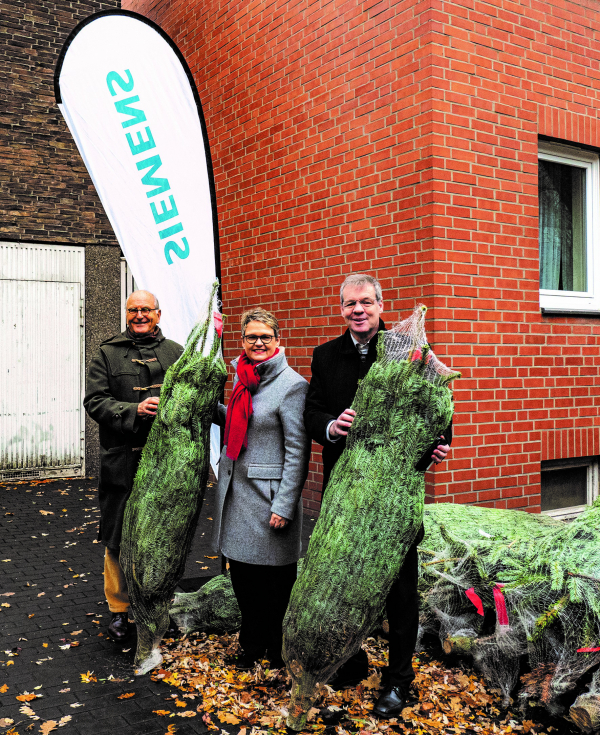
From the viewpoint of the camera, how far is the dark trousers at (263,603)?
12.3 ft

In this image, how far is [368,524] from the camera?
2900mm

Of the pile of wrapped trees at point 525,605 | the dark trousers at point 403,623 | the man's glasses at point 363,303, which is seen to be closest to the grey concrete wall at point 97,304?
the pile of wrapped trees at point 525,605

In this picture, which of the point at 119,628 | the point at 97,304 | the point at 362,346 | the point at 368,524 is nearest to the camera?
the point at 368,524

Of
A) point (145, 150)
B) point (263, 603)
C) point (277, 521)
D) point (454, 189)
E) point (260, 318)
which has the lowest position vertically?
point (263, 603)

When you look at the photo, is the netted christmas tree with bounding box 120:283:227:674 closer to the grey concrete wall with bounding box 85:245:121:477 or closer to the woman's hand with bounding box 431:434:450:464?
the woman's hand with bounding box 431:434:450:464

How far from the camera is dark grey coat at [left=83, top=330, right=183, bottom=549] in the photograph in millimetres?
3955

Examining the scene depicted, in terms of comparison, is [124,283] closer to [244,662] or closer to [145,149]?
[145,149]

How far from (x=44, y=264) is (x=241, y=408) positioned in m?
6.48

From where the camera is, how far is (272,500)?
3660 millimetres

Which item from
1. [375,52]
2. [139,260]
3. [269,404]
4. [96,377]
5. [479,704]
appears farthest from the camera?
[375,52]

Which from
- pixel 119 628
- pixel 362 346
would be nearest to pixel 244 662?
pixel 119 628

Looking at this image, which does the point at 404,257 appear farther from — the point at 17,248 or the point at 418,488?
the point at 17,248

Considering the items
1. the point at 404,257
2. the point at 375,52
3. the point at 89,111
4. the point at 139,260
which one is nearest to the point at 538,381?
the point at 404,257

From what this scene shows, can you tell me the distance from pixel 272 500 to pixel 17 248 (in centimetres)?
678
